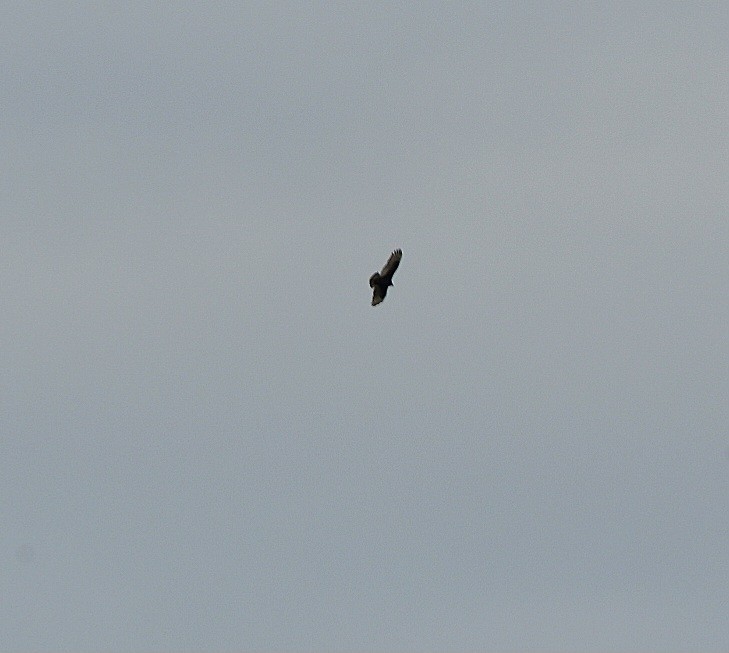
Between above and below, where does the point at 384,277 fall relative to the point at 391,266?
below

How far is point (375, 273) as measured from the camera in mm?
34281
